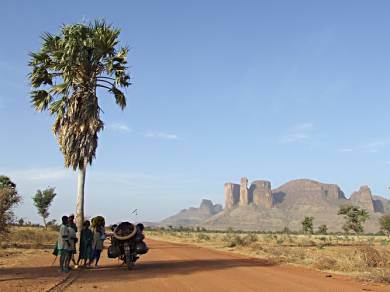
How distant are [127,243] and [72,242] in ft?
5.85

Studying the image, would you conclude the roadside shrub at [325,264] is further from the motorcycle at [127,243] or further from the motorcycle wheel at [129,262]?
the motorcycle wheel at [129,262]

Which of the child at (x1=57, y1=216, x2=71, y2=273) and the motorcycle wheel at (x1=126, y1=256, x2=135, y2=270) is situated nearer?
the child at (x1=57, y1=216, x2=71, y2=273)

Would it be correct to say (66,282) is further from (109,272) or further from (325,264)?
(325,264)

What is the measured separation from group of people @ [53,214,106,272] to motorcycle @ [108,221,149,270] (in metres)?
0.71

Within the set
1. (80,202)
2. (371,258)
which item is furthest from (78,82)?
(371,258)

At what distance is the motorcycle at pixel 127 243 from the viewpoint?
15469 millimetres

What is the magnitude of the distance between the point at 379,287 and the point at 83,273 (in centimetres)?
861

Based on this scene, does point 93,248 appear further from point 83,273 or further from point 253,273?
point 253,273

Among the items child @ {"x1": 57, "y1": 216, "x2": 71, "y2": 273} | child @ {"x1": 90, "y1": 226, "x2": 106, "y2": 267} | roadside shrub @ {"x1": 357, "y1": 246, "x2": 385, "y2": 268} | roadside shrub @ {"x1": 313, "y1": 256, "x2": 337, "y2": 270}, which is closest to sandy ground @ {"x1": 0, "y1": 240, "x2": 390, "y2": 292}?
child @ {"x1": 57, "y1": 216, "x2": 71, "y2": 273}

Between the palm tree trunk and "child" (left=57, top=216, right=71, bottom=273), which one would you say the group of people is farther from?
the palm tree trunk

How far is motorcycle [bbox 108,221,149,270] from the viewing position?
50.8 feet

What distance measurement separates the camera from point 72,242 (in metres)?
15.2

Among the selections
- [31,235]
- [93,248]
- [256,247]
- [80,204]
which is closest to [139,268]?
[93,248]

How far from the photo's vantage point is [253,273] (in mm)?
14664
